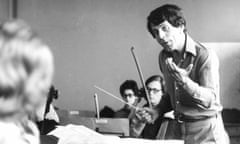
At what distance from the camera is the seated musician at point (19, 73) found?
0.74 meters

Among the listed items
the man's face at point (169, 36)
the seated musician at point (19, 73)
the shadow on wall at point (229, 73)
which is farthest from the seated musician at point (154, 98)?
the seated musician at point (19, 73)

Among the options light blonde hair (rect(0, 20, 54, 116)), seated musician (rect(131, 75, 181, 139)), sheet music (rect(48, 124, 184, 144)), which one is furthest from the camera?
seated musician (rect(131, 75, 181, 139))

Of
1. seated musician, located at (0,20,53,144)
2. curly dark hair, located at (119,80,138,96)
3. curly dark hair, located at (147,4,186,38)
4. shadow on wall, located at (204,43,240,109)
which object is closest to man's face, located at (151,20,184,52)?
curly dark hair, located at (147,4,186,38)

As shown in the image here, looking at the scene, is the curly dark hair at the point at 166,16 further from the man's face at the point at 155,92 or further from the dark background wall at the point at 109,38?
the man's face at the point at 155,92

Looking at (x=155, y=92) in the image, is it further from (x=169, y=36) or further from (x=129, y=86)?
(x=169, y=36)

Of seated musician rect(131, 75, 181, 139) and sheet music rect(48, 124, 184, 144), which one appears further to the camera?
seated musician rect(131, 75, 181, 139)

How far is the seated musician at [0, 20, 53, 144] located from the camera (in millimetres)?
737

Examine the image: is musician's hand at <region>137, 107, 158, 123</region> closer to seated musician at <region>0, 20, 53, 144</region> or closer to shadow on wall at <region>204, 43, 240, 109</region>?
shadow on wall at <region>204, 43, 240, 109</region>

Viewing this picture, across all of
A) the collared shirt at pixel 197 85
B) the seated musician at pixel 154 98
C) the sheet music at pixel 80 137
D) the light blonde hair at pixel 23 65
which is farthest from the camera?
the seated musician at pixel 154 98

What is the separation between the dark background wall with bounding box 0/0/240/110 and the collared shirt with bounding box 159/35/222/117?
4cm

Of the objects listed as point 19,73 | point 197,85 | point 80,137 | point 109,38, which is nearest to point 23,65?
point 19,73

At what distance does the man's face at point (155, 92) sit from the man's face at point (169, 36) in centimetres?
20

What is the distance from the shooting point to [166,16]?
219cm

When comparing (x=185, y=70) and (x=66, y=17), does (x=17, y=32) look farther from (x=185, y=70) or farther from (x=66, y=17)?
(x=66, y=17)
